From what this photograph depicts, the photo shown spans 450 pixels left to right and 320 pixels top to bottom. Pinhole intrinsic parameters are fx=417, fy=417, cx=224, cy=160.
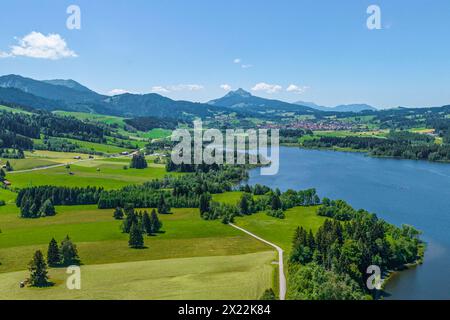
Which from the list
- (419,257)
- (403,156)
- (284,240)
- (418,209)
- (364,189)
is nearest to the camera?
(419,257)

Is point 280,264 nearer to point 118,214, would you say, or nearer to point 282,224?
point 282,224

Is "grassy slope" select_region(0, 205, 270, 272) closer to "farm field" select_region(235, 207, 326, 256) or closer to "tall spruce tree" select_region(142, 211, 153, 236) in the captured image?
"tall spruce tree" select_region(142, 211, 153, 236)

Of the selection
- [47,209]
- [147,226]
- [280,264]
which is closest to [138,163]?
[47,209]

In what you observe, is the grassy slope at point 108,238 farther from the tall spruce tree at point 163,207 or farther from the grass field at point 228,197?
the grass field at point 228,197

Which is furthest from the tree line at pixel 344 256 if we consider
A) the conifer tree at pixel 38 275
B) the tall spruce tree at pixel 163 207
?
the tall spruce tree at pixel 163 207

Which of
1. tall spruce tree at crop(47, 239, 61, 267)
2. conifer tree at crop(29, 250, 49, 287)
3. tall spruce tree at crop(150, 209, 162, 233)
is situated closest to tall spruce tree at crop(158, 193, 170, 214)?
tall spruce tree at crop(150, 209, 162, 233)

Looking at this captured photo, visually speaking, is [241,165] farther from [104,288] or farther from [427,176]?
[104,288]
